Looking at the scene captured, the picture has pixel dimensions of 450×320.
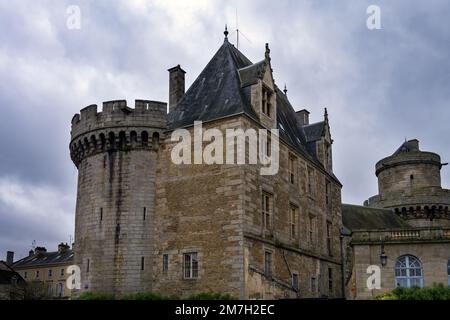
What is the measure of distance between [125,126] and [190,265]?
286 inches

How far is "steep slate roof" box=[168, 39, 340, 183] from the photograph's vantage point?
81.6 feet

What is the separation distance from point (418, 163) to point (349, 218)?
31.0ft

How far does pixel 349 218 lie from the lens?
38.4m

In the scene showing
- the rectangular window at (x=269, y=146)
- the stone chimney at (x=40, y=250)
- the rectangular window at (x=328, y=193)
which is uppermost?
the rectangular window at (x=269, y=146)

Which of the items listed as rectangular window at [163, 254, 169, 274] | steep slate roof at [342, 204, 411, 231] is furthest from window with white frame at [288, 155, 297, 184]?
steep slate roof at [342, 204, 411, 231]

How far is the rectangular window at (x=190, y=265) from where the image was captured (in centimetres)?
2275

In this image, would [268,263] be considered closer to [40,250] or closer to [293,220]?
[293,220]

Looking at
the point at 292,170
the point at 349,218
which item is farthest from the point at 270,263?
the point at 349,218

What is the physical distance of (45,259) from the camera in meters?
70.2

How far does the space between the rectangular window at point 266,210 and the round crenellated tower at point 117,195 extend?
16.8 feet

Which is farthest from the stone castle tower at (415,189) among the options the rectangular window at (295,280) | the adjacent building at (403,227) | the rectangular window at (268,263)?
the rectangular window at (268,263)

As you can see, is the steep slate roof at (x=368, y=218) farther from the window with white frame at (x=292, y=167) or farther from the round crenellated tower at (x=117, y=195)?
the round crenellated tower at (x=117, y=195)
